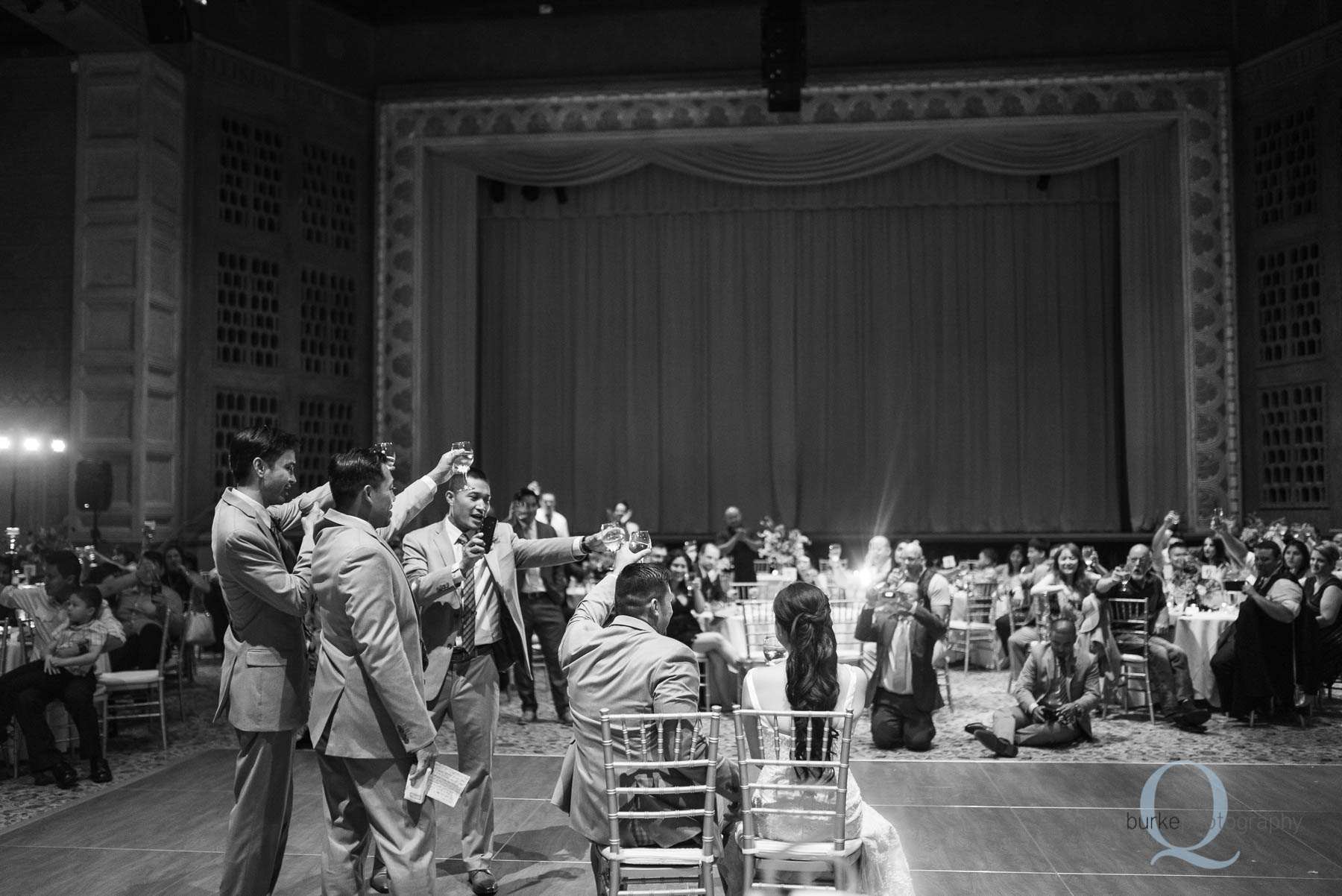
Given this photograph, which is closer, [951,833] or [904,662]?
[951,833]

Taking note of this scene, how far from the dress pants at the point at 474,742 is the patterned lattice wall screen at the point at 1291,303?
1090 centimetres

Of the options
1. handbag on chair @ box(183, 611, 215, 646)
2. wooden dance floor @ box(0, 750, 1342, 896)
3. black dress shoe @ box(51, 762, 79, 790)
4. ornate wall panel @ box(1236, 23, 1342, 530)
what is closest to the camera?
wooden dance floor @ box(0, 750, 1342, 896)

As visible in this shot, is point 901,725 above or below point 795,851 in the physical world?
below

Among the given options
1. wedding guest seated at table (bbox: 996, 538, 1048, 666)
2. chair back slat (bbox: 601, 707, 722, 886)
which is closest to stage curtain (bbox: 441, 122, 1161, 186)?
wedding guest seated at table (bbox: 996, 538, 1048, 666)

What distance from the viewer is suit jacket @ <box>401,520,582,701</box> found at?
3.85 m

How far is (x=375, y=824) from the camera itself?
3057 mm

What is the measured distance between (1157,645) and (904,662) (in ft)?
6.40

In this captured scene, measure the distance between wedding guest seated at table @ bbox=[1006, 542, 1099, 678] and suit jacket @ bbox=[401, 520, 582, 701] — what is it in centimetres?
357

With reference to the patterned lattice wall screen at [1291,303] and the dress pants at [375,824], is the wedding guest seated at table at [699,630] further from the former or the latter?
the patterned lattice wall screen at [1291,303]

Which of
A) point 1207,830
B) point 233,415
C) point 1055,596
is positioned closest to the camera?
point 1207,830

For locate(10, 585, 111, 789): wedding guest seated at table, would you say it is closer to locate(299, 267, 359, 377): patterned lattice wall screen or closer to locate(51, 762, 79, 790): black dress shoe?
locate(51, 762, 79, 790): black dress shoe

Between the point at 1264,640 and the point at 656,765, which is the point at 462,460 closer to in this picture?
the point at 656,765

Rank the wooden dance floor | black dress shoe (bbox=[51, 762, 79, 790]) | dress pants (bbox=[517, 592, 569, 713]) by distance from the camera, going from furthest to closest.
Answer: dress pants (bbox=[517, 592, 569, 713])
black dress shoe (bbox=[51, 762, 79, 790])
the wooden dance floor

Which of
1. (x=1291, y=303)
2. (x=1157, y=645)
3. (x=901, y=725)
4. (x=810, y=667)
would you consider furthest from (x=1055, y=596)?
(x=1291, y=303)
